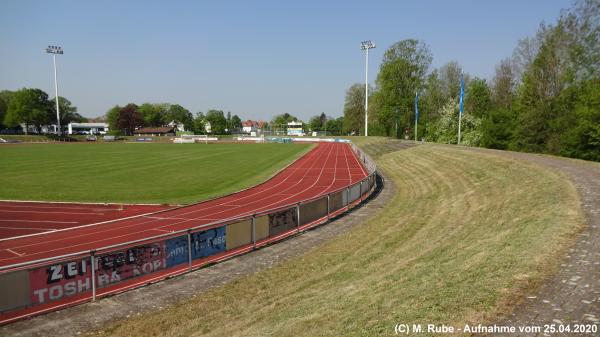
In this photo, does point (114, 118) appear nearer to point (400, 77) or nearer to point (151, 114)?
point (151, 114)

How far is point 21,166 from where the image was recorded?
4028cm

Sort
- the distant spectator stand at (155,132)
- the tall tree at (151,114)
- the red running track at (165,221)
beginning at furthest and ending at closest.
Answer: the tall tree at (151,114) → the distant spectator stand at (155,132) → the red running track at (165,221)

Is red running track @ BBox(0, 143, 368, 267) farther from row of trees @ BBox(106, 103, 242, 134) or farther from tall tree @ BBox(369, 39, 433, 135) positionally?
row of trees @ BBox(106, 103, 242, 134)

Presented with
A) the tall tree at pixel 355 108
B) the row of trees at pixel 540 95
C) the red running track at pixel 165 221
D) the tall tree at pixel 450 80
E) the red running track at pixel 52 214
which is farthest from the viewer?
the tall tree at pixel 355 108

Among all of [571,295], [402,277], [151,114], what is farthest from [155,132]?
[571,295]

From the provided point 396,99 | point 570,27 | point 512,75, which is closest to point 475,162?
point 570,27

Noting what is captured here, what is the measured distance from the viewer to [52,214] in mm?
20156

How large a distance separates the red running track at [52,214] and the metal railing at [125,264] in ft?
30.4

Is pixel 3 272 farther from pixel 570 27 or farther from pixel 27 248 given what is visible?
pixel 570 27

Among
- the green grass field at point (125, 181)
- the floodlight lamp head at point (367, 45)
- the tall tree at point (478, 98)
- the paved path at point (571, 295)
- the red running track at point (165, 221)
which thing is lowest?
the red running track at point (165, 221)

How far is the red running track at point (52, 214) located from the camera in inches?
701

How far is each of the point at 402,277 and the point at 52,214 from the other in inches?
768

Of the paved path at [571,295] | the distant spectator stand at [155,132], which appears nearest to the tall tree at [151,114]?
the distant spectator stand at [155,132]

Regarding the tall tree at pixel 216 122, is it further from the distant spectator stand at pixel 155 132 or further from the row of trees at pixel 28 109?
the row of trees at pixel 28 109
